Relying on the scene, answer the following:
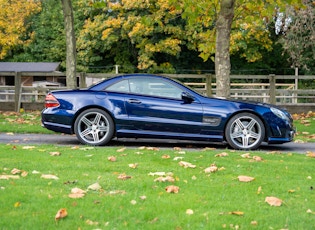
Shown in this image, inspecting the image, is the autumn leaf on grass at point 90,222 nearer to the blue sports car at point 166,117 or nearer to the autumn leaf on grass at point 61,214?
the autumn leaf on grass at point 61,214

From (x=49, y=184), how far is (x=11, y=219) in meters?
1.21

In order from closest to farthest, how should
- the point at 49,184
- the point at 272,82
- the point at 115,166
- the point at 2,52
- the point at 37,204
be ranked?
the point at 37,204, the point at 49,184, the point at 115,166, the point at 272,82, the point at 2,52

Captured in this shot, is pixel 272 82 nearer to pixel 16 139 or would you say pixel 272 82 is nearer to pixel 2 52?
pixel 16 139

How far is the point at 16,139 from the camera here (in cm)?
971

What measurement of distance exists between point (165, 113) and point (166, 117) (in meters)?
0.07

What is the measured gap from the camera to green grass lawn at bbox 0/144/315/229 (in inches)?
152

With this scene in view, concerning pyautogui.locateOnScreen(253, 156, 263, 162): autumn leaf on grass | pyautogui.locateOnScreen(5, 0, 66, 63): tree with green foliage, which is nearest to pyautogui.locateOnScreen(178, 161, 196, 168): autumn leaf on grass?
pyautogui.locateOnScreen(253, 156, 263, 162): autumn leaf on grass

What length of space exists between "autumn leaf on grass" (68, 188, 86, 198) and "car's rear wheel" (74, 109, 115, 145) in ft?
13.5

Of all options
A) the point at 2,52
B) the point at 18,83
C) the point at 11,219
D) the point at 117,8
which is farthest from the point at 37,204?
the point at 2,52

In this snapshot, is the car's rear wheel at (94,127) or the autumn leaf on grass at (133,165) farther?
the car's rear wheel at (94,127)

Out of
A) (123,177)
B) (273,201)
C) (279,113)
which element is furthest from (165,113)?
(273,201)

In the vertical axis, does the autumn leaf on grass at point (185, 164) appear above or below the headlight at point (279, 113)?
below

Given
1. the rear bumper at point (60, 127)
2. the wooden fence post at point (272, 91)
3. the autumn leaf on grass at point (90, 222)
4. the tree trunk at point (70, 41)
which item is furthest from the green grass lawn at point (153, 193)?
the wooden fence post at point (272, 91)

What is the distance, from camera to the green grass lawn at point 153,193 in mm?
3863
